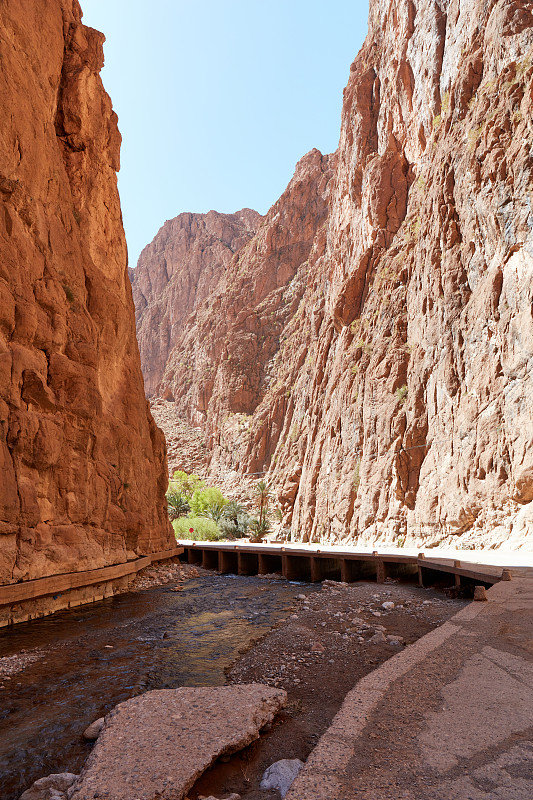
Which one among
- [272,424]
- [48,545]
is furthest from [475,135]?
[272,424]

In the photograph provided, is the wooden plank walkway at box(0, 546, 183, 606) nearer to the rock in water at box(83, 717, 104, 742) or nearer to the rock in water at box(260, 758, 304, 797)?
the rock in water at box(83, 717, 104, 742)

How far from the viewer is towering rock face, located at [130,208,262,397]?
417ft

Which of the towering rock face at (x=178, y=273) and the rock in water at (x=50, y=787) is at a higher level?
the towering rock face at (x=178, y=273)

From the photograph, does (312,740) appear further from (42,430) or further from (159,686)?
(42,430)

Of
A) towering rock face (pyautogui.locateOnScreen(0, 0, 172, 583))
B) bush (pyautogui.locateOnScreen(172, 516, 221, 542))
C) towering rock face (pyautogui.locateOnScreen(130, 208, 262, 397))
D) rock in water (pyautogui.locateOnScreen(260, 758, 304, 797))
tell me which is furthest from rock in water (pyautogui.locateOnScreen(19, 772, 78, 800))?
towering rock face (pyautogui.locateOnScreen(130, 208, 262, 397))

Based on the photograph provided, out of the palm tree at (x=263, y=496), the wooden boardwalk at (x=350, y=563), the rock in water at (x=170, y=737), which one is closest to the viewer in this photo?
the rock in water at (x=170, y=737)

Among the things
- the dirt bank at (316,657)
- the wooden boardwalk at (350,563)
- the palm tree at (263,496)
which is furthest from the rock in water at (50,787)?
the palm tree at (263,496)

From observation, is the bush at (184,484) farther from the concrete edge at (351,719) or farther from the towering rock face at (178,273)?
the concrete edge at (351,719)

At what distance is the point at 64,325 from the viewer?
15805 millimetres

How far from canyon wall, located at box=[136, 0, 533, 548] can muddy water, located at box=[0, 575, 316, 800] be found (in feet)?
42.6

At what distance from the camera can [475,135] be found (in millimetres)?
28859

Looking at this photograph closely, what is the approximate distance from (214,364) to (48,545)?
267ft

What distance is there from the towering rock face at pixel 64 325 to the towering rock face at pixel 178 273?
9677cm

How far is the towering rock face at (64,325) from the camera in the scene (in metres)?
13.2
